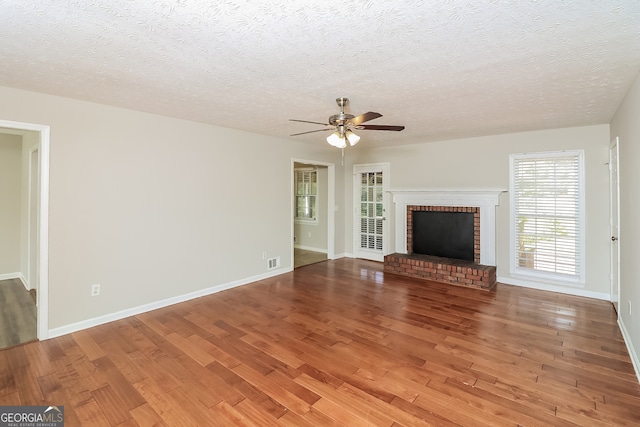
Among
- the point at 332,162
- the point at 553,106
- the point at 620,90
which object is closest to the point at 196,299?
the point at 332,162

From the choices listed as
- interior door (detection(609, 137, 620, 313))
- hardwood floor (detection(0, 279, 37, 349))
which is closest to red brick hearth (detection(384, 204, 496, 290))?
interior door (detection(609, 137, 620, 313))

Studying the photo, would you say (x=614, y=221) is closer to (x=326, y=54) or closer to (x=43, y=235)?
(x=326, y=54)

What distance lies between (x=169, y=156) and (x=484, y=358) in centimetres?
411

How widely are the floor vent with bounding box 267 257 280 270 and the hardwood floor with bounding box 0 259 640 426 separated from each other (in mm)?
1292

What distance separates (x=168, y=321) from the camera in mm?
3555

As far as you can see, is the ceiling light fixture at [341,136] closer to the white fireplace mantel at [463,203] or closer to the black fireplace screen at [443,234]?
the white fireplace mantel at [463,203]

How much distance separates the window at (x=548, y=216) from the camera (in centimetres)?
449

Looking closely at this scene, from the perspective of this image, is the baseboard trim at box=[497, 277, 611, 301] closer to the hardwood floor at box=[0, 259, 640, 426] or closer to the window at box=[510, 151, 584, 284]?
the window at box=[510, 151, 584, 284]

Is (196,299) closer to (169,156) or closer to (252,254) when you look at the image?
(252,254)

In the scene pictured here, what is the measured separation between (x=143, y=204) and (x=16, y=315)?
193 cm

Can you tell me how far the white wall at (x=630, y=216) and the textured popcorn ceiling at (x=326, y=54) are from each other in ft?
0.83

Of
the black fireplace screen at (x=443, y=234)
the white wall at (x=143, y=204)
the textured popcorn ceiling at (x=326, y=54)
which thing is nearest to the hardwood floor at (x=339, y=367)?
the white wall at (x=143, y=204)

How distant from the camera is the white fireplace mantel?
5.18 meters

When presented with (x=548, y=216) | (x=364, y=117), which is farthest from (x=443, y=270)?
(x=364, y=117)
